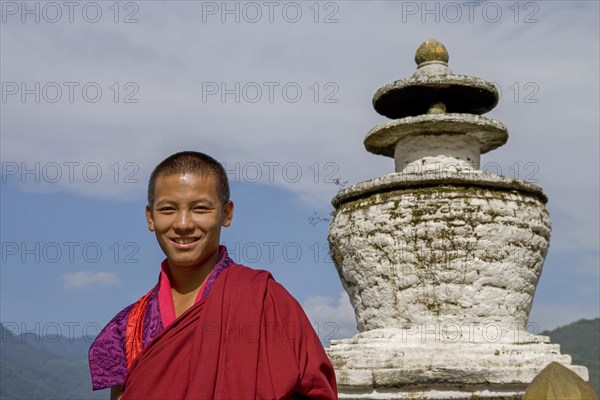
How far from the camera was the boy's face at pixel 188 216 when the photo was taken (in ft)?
8.60

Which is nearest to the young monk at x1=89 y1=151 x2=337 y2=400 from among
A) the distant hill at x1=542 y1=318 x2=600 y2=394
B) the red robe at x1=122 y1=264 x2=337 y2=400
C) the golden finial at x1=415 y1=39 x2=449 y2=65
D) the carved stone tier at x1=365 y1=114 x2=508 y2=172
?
the red robe at x1=122 y1=264 x2=337 y2=400

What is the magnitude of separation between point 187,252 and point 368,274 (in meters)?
3.63

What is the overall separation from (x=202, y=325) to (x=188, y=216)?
0.41 metres

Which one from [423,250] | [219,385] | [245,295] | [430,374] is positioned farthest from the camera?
[423,250]

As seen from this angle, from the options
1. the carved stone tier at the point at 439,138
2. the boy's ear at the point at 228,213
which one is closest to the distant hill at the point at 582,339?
the carved stone tier at the point at 439,138

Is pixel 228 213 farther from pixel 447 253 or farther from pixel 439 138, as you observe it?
pixel 439 138

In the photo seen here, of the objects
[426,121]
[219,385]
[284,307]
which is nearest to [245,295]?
[284,307]

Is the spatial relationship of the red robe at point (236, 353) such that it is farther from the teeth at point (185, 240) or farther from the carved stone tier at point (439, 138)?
the carved stone tier at point (439, 138)

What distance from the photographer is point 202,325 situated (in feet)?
8.06

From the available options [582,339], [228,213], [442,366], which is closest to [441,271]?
[442,366]

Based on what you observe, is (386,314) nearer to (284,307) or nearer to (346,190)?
(346,190)

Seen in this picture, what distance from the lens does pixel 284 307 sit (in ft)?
8.43

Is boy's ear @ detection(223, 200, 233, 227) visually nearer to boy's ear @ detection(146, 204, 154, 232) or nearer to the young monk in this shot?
the young monk

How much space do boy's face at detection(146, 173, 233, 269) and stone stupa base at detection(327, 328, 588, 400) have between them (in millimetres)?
3080
